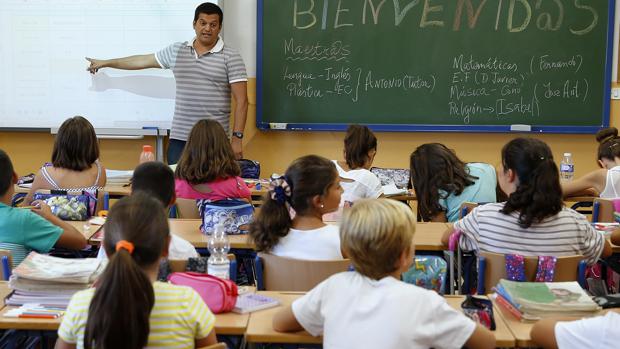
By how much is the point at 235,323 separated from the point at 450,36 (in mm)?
4755

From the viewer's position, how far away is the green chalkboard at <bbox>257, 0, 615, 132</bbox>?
660 cm

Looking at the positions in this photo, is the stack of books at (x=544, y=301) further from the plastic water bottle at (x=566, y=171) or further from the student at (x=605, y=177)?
the plastic water bottle at (x=566, y=171)

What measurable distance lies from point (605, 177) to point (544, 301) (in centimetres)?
286

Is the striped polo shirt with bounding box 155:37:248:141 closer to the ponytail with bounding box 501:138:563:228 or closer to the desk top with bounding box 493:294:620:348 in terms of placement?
the ponytail with bounding box 501:138:563:228

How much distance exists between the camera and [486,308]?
8.02 ft

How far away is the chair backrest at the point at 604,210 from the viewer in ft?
14.6

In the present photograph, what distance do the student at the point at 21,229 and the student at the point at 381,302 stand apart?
153cm

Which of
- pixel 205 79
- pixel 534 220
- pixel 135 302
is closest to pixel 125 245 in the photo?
pixel 135 302

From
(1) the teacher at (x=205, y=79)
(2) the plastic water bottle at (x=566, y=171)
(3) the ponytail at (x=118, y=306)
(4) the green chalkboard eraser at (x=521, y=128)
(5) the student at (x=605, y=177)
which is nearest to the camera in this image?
(3) the ponytail at (x=118, y=306)

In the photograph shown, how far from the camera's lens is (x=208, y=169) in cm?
416

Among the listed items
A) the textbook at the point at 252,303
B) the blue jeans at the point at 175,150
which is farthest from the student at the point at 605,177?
the blue jeans at the point at 175,150

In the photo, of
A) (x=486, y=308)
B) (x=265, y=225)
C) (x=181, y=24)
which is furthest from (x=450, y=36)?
(x=486, y=308)

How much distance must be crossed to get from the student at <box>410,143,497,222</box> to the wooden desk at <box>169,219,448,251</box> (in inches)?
12.1

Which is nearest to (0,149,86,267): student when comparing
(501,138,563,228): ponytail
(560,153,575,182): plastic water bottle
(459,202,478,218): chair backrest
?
(501,138,563,228): ponytail
